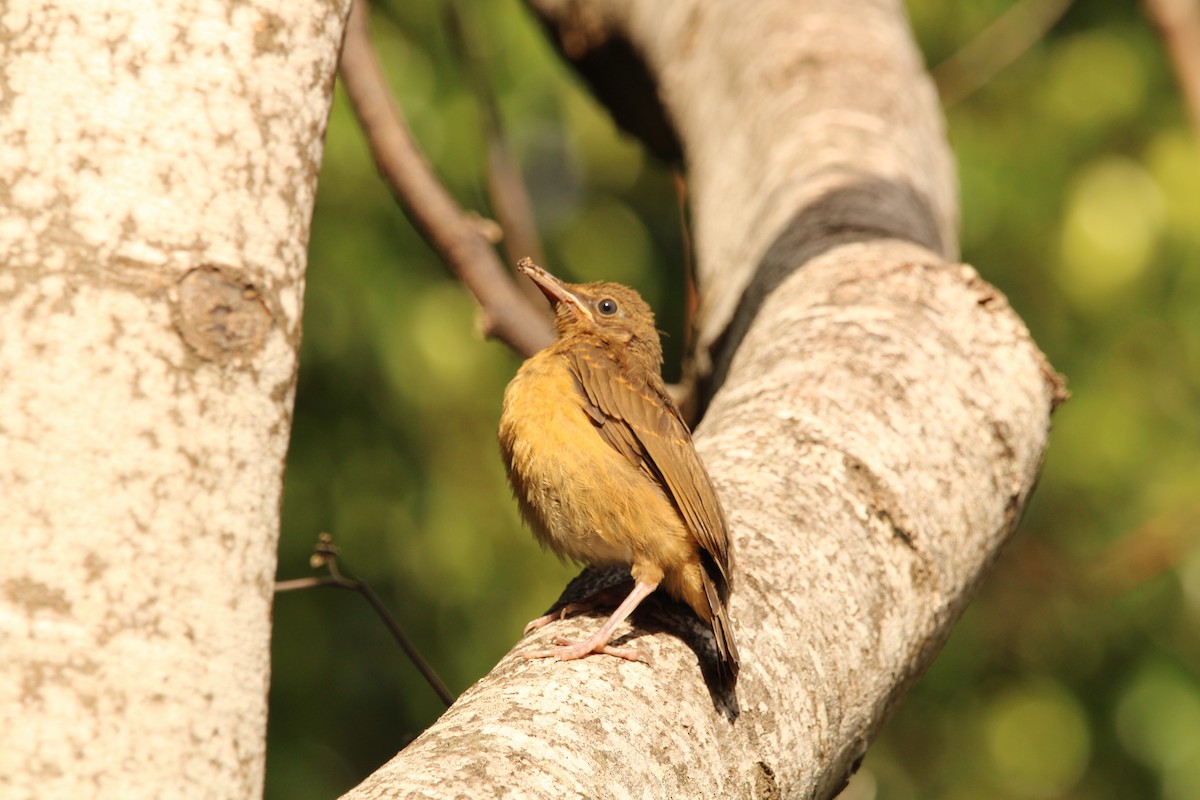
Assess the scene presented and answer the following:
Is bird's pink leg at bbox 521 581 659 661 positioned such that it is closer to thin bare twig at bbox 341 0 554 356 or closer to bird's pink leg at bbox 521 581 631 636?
bird's pink leg at bbox 521 581 631 636

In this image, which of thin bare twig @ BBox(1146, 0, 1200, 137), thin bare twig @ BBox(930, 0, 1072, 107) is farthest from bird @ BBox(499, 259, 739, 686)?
thin bare twig @ BBox(930, 0, 1072, 107)

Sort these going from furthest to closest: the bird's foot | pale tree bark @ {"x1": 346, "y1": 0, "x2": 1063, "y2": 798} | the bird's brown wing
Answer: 1. the bird's brown wing
2. the bird's foot
3. pale tree bark @ {"x1": 346, "y1": 0, "x2": 1063, "y2": 798}

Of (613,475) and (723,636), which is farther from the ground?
(613,475)

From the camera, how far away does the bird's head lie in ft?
14.6

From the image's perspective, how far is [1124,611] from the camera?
697cm

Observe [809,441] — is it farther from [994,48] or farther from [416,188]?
[994,48]

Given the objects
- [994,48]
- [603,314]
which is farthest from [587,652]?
[994,48]

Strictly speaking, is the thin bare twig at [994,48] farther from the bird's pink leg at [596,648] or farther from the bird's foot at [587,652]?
the bird's foot at [587,652]

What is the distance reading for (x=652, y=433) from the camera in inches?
143

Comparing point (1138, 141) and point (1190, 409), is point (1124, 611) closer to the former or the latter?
point (1190, 409)

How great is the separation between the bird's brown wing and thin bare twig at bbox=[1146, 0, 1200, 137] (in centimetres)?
300

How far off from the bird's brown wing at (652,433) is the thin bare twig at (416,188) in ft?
2.09

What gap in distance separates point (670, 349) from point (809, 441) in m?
4.60

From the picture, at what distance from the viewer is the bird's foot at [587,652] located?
2508 millimetres
